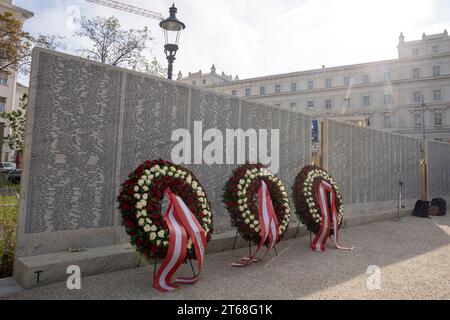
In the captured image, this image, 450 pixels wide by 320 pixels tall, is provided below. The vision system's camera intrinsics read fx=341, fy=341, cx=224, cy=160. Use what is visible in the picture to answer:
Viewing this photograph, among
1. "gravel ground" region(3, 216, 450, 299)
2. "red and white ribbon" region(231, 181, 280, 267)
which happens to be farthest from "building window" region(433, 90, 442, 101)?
"red and white ribbon" region(231, 181, 280, 267)

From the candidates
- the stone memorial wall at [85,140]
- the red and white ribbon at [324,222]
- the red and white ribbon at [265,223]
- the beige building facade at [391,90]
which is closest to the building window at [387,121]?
the beige building facade at [391,90]

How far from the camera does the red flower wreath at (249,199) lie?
503 centimetres

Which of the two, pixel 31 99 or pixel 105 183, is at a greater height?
pixel 31 99

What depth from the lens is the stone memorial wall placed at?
445 cm

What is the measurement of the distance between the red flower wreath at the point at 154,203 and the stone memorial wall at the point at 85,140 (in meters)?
1.04

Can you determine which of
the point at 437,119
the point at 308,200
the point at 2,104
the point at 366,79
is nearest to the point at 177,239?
the point at 308,200

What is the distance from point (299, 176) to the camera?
21.6 ft

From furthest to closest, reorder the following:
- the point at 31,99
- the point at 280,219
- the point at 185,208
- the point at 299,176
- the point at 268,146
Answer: the point at 268,146 → the point at 299,176 → the point at 280,219 → the point at 31,99 → the point at 185,208

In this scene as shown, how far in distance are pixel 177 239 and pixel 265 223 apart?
1640 mm

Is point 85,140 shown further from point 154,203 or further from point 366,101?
point 366,101

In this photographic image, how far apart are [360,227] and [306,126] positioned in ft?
9.71

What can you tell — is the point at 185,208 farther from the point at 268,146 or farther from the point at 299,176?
the point at 268,146

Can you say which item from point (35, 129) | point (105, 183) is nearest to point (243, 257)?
point (105, 183)

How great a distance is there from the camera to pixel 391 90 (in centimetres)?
4975
